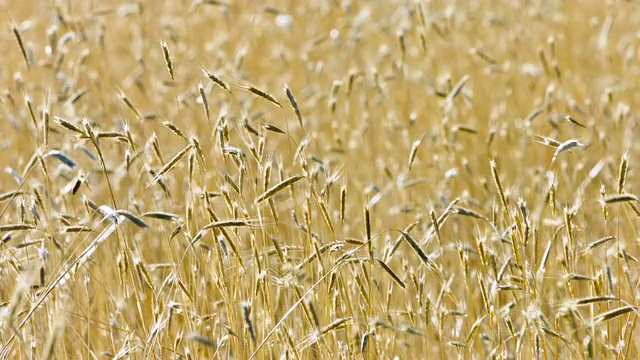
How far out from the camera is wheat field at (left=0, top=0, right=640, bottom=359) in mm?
1817

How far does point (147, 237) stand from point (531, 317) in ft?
5.41

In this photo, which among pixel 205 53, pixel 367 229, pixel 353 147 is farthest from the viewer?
pixel 205 53

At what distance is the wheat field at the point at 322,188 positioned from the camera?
5.96 ft

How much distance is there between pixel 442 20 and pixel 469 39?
108 cm

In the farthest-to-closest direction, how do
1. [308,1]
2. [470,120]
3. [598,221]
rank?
1. [308,1]
2. [470,120]
3. [598,221]

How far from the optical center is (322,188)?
116 inches

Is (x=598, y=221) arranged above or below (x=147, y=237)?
below

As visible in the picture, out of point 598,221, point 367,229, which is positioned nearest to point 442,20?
point 598,221

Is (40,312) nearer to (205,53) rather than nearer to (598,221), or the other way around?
(598,221)

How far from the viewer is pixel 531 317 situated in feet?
5.15

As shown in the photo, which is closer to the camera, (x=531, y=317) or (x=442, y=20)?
(x=531, y=317)

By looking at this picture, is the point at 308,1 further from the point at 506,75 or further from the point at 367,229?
the point at 367,229

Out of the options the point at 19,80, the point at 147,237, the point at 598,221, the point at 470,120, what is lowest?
the point at 598,221

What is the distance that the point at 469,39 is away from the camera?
5.01 meters
